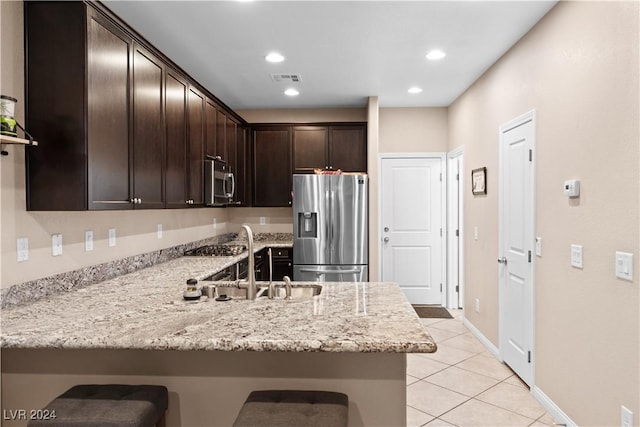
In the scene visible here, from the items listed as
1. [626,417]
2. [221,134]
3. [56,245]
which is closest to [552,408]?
[626,417]

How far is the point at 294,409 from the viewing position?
4.83 feet

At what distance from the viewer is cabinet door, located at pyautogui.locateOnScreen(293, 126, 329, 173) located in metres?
5.39

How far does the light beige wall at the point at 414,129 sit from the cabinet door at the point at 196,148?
2650 mm

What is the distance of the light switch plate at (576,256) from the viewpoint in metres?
2.41

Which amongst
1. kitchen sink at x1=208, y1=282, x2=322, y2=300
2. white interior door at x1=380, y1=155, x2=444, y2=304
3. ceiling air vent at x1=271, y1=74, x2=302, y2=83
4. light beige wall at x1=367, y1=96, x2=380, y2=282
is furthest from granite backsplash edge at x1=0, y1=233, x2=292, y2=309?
white interior door at x1=380, y1=155, x2=444, y2=304

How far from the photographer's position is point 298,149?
17.8 feet

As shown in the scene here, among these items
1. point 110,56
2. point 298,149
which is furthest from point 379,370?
point 298,149

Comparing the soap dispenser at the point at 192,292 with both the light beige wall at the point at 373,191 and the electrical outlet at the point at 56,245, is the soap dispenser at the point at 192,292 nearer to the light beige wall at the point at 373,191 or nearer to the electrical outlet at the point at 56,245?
the electrical outlet at the point at 56,245

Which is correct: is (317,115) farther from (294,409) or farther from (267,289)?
(294,409)

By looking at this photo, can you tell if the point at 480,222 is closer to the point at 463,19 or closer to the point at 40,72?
the point at 463,19

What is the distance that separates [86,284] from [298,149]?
10.8ft

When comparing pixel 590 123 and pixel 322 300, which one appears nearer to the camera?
pixel 322 300

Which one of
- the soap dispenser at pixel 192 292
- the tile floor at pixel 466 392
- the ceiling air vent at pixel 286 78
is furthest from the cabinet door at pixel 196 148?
the tile floor at pixel 466 392

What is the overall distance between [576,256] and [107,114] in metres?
2.75
